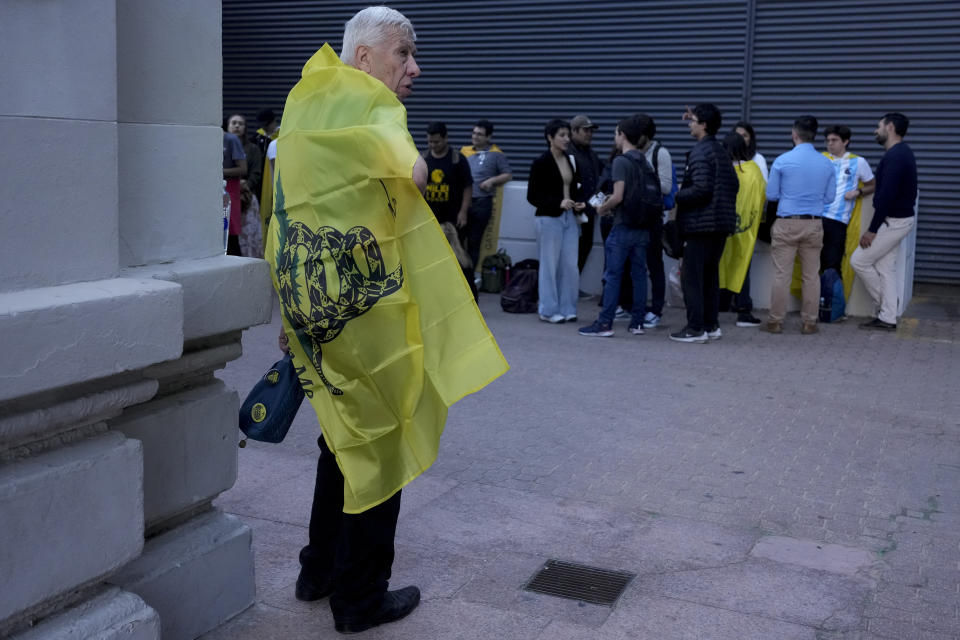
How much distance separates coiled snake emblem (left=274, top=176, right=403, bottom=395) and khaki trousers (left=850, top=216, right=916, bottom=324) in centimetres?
795

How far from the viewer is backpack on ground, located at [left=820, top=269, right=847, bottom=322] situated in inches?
412

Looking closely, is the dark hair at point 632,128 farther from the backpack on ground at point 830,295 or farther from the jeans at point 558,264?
the backpack on ground at point 830,295

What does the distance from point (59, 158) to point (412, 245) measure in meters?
1.14

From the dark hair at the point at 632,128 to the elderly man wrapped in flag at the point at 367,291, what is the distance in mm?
5950

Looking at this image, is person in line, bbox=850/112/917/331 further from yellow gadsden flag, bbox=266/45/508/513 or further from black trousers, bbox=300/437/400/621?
black trousers, bbox=300/437/400/621

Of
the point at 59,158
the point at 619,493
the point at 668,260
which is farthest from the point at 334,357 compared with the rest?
the point at 668,260

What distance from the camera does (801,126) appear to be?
32.4 feet

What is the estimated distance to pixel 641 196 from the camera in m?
9.29

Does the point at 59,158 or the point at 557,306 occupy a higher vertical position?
the point at 59,158

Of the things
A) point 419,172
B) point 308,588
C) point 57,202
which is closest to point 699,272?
point 308,588

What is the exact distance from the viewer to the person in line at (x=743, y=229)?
1012cm

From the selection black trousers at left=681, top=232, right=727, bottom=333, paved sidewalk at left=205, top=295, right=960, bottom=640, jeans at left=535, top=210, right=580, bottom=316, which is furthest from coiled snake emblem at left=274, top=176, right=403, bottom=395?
jeans at left=535, top=210, right=580, bottom=316

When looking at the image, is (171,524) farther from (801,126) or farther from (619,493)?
(801,126)

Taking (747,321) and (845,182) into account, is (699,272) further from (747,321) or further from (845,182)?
(845,182)
